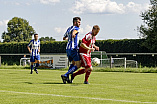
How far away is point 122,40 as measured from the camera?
38.5 m

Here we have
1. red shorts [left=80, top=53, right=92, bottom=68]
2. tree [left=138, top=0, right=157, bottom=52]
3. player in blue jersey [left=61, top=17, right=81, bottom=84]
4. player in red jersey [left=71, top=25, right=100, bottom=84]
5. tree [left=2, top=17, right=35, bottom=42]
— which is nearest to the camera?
player in red jersey [left=71, top=25, right=100, bottom=84]

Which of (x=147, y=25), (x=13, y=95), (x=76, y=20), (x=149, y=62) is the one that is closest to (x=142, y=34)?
(x=147, y=25)

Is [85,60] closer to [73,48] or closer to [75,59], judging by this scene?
[75,59]

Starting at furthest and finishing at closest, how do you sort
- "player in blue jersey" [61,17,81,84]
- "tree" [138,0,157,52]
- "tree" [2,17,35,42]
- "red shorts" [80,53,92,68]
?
"tree" [2,17,35,42] → "tree" [138,0,157,52] → "player in blue jersey" [61,17,81,84] → "red shorts" [80,53,92,68]

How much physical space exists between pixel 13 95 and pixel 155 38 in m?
29.9

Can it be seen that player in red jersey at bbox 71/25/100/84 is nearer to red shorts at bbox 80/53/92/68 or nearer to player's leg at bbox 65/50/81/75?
red shorts at bbox 80/53/92/68

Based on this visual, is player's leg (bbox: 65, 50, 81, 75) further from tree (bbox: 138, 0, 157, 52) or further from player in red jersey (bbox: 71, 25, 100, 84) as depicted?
tree (bbox: 138, 0, 157, 52)

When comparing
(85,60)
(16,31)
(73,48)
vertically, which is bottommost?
(85,60)

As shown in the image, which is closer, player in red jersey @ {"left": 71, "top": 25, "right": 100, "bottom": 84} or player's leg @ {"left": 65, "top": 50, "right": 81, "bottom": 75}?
player in red jersey @ {"left": 71, "top": 25, "right": 100, "bottom": 84}

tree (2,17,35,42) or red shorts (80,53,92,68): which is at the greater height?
tree (2,17,35,42)

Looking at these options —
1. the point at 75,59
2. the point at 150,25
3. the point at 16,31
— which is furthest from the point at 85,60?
the point at 16,31

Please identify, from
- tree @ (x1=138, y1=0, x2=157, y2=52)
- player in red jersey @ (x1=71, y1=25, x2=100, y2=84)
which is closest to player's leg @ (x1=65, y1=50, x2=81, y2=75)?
player in red jersey @ (x1=71, y1=25, x2=100, y2=84)

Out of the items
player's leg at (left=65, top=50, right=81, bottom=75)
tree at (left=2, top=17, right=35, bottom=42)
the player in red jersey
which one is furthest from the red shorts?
tree at (left=2, top=17, right=35, bottom=42)

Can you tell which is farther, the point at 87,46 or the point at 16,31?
the point at 16,31
